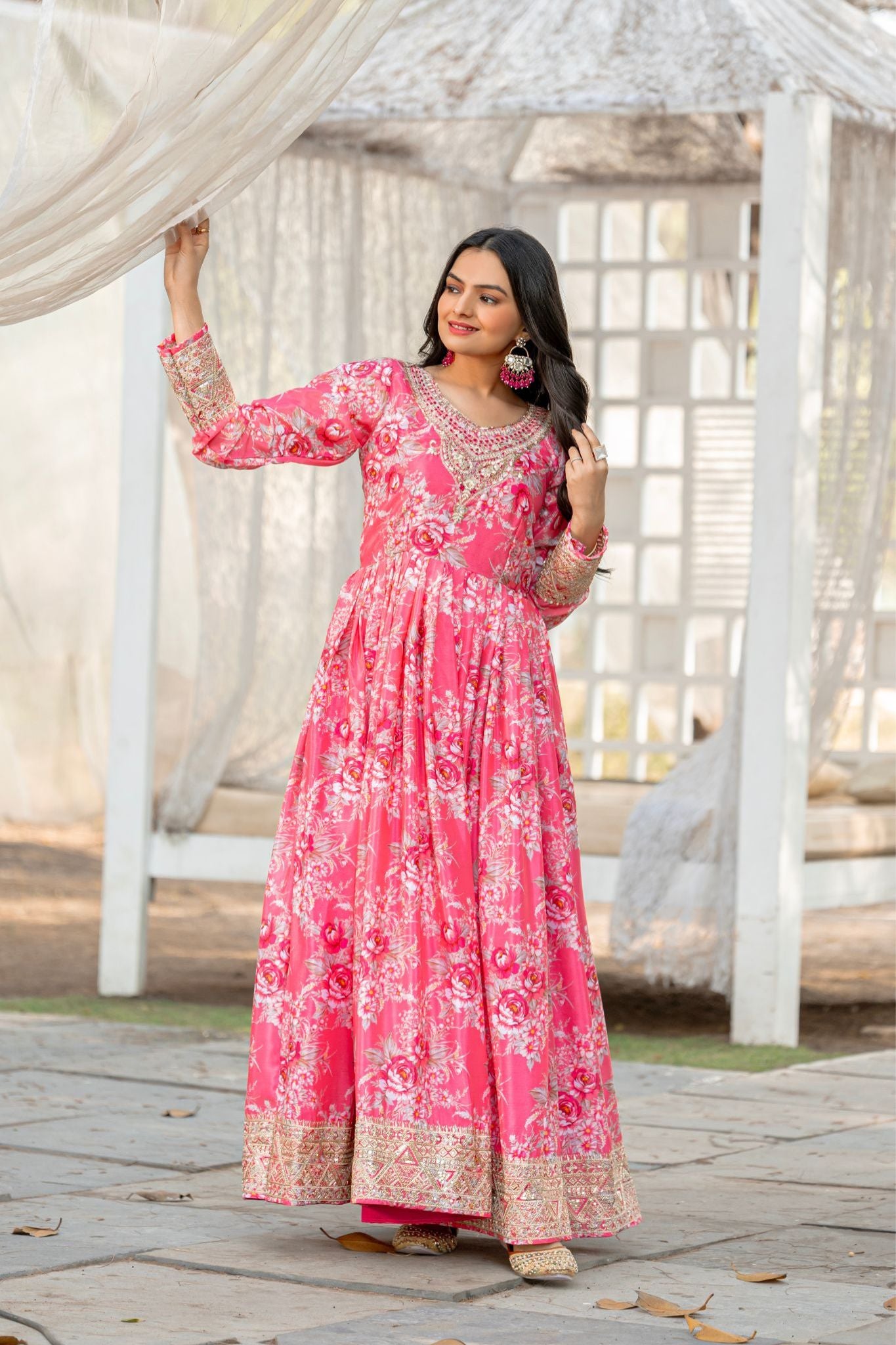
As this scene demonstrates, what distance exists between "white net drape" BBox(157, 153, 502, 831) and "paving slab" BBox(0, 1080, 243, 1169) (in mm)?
1639

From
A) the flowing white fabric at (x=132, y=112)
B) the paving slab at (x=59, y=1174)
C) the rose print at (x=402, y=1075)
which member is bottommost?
the paving slab at (x=59, y=1174)

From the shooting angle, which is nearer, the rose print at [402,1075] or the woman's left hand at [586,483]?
the rose print at [402,1075]

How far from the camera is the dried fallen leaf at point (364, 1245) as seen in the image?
311cm

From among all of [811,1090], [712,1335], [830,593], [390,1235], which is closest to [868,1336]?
[712,1335]

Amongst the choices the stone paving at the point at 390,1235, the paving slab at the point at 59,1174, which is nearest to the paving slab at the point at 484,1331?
the stone paving at the point at 390,1235

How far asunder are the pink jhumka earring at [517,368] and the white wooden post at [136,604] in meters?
2.74

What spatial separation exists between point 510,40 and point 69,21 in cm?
328

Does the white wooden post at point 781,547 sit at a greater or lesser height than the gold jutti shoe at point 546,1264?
greater

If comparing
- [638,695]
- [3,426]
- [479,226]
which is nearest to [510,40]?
[479,226]

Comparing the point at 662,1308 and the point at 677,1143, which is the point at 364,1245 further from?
the point at 677,1143

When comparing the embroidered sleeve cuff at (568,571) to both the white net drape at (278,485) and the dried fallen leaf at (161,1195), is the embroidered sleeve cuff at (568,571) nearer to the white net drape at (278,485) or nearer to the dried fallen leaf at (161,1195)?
the dried fallen leaf at (161,1195)

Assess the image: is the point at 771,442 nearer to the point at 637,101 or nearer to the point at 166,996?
the point at 637,101

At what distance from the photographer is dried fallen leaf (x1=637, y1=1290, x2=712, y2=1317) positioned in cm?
275

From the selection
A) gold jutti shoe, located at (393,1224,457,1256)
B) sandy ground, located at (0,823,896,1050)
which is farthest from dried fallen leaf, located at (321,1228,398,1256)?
sandy ground, located at (0,823,896,1050)
